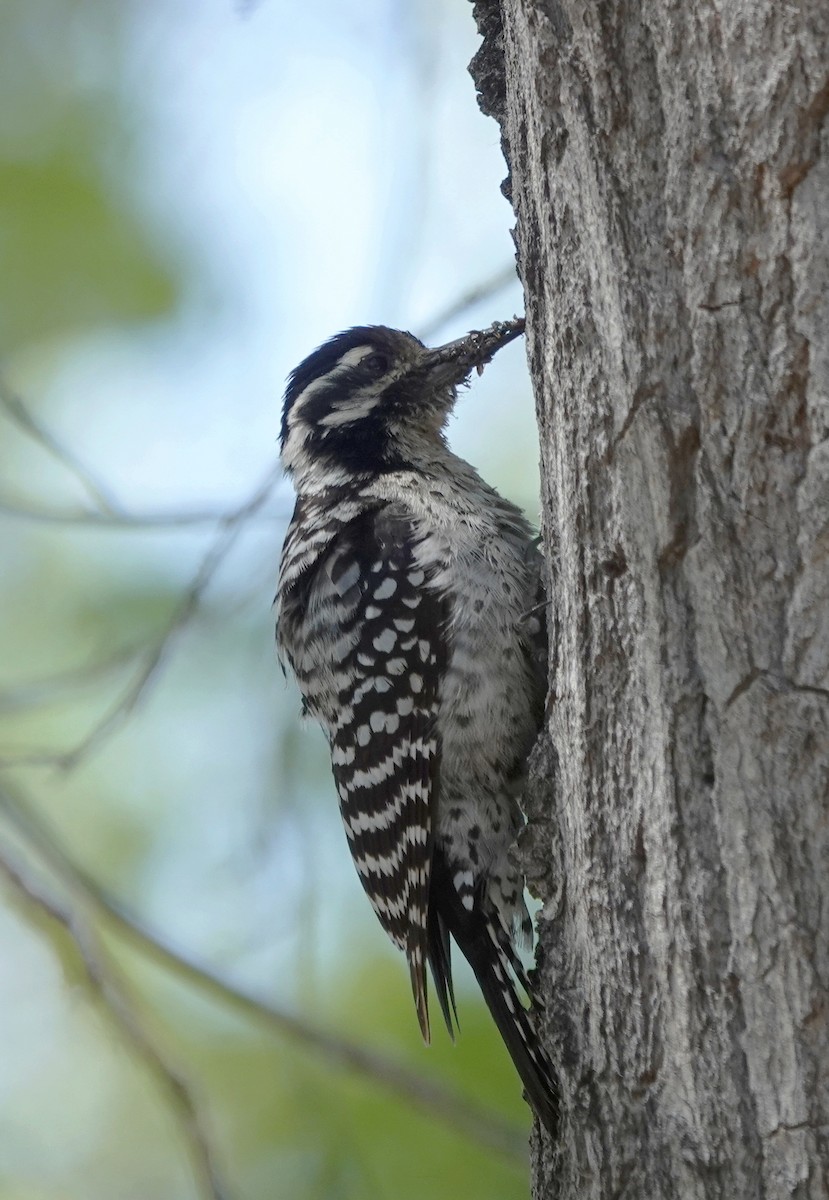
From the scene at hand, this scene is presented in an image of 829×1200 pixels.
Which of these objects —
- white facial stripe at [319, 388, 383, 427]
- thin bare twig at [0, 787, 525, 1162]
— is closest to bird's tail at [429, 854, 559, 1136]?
thin bare twig at [0, 787, 525, 1162]

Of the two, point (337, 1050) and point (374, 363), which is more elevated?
point (374, 363)

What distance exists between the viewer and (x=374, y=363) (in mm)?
3604

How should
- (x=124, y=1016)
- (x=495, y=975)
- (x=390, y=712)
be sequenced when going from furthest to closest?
(x=124, y=1016), (x=390, y=712), (x=495, y=975)

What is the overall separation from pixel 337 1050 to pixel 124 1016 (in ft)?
1.96

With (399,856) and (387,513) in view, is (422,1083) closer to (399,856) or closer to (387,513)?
(399,856)

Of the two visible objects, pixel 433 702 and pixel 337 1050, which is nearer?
pixel 433 702

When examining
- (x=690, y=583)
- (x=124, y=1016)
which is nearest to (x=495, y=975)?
(x=124, y=1016)

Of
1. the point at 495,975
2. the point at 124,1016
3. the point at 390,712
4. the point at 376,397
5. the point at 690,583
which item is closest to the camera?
the point at 690,583

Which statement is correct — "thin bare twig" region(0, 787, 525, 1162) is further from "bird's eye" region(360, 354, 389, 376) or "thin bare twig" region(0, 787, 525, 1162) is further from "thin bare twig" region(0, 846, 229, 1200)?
"bird's eye" region(360, 354, 389, 376)

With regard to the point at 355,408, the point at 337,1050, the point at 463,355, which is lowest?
the point at 337,1050

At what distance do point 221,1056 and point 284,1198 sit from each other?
57 centimetres

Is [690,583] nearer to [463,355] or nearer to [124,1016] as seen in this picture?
[463,355]

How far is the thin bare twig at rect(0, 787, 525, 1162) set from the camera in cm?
343

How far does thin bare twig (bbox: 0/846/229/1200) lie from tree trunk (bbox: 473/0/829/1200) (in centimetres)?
148
